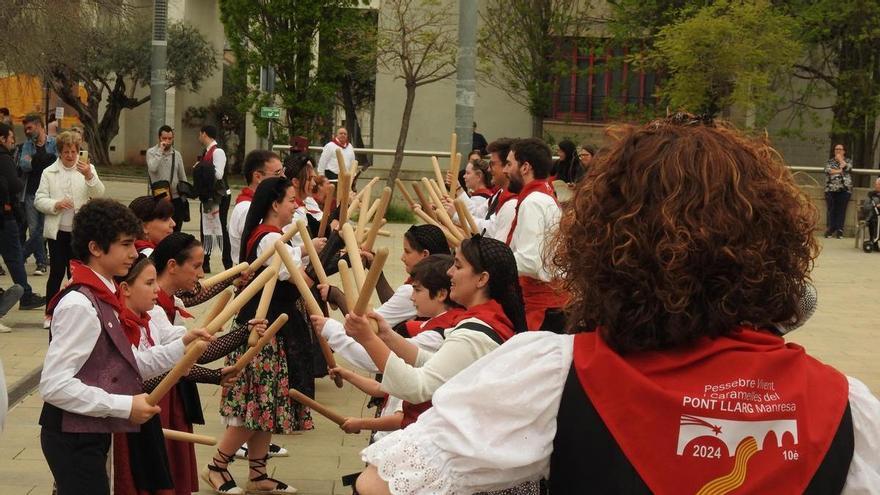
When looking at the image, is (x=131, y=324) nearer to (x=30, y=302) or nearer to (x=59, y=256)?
(x=59, y=256)

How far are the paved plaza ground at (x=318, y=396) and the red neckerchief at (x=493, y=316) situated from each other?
275 cm

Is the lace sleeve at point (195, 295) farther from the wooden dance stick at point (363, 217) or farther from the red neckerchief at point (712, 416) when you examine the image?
the red neckerchief at point (712, 416)

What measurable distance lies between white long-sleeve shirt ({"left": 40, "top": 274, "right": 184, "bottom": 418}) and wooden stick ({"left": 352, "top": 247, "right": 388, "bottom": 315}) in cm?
131

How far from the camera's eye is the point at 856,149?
1148 inches

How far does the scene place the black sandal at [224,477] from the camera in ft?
21.9

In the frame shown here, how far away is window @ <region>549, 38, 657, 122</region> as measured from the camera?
100 ft

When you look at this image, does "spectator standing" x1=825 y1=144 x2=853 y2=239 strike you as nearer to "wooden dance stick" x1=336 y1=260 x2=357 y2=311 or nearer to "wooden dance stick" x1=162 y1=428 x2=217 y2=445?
"wooden dance stick" x1=162 y1=428 x2=217 y2=445

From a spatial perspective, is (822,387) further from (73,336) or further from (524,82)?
(524,82)

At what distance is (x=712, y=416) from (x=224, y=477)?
4955 millimetres

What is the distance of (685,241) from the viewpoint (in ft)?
7.02

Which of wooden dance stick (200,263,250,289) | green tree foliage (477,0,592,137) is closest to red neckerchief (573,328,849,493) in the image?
wooden dance stick (200,263,250,289)

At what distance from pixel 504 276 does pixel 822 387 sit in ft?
7.84

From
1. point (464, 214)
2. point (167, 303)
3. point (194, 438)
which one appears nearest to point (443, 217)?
point (464, 214)

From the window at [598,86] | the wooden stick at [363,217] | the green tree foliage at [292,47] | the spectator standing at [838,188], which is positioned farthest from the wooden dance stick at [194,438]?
the window at [598,86]
